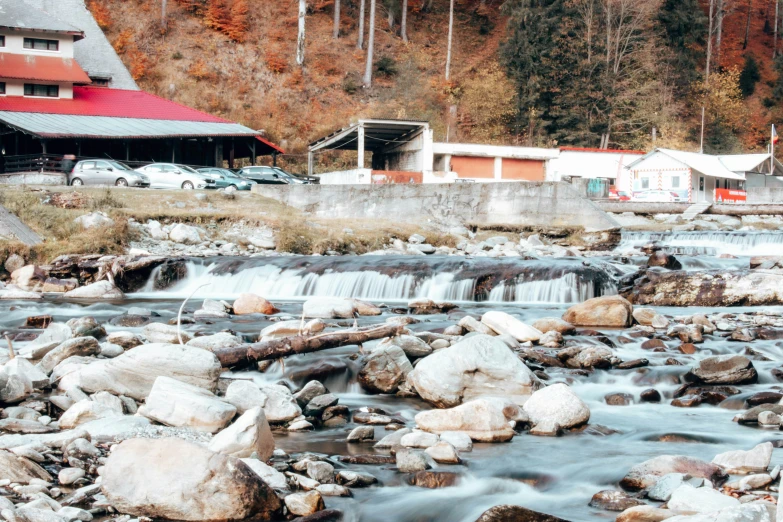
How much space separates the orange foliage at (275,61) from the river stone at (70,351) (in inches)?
2225

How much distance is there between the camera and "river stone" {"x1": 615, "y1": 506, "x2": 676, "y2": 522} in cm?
570

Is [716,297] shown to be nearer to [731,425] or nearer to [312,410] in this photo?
[731,425]

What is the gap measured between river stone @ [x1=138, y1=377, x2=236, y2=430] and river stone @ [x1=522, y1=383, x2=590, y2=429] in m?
3.03

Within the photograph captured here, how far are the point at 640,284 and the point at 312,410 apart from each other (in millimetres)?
10473

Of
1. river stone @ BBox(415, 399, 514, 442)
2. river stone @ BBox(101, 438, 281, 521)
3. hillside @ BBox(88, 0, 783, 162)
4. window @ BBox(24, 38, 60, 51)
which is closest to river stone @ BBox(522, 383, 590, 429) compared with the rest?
river stone @ BBox(415, 399, 514, 442)

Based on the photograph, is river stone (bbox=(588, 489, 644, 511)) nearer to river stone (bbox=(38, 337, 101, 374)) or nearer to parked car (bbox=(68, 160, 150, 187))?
river stone (bbox=(38, 337, 101, 374))

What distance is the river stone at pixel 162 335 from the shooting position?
11383mm

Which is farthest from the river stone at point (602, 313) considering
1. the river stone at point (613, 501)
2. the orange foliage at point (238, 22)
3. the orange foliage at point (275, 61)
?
the orange foliage at point (238, 22)

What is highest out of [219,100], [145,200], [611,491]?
[219,100]

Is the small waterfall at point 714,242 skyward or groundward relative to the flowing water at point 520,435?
skyward

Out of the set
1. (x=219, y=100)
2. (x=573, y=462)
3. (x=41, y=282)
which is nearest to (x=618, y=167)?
(x=219, y=100)

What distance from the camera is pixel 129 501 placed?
575 centimetres

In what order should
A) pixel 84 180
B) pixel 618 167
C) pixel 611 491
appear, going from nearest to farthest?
1. pixel 611 491
2. pixel 84 180
3. pixel 618 167

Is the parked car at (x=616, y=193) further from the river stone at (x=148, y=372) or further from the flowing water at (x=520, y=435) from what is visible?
the river stone at (x=148, y=372)
